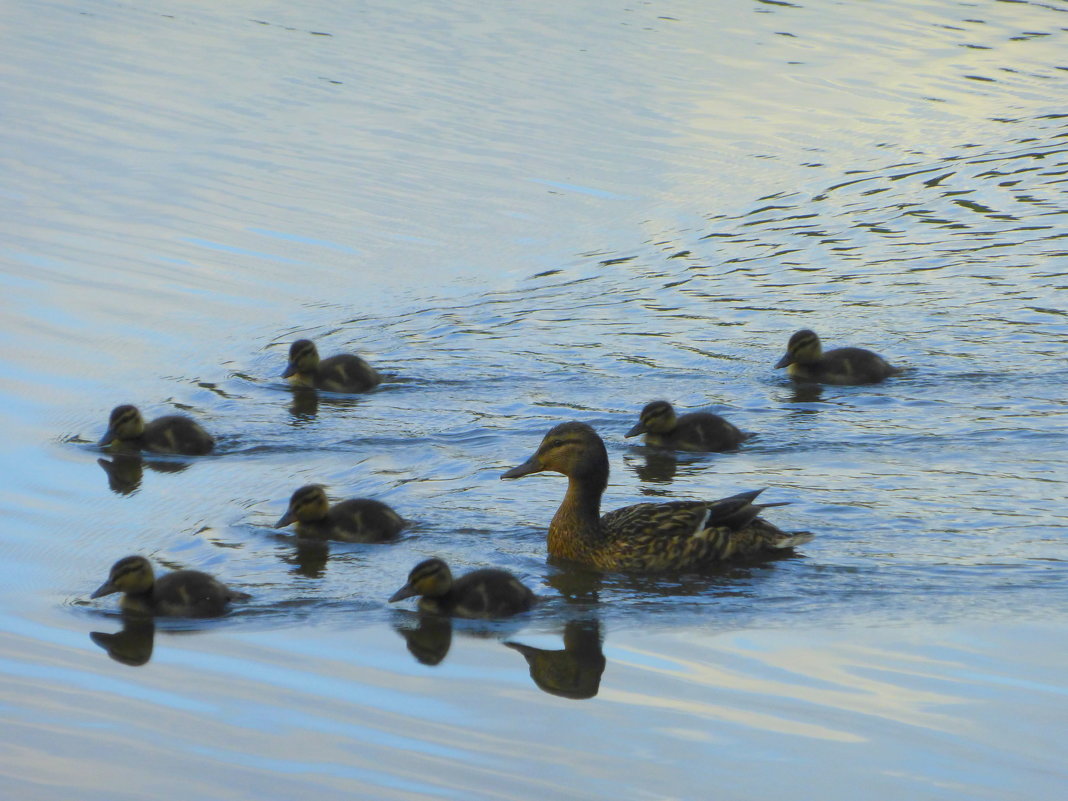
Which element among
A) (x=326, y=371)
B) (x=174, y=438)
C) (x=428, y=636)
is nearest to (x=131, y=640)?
(x=428, y=636)

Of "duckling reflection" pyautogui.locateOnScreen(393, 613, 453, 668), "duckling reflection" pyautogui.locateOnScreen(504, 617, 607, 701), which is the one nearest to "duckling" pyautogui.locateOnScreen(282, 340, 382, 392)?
"duckling reflection" pyautogui.locateOnScreen(393, 613, 453, 668)

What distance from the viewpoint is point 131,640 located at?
5.71 m

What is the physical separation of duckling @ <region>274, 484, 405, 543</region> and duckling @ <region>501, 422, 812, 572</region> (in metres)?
0.55

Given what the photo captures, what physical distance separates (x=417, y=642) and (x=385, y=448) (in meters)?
2.42

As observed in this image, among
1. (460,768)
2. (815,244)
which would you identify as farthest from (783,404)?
(460,768)

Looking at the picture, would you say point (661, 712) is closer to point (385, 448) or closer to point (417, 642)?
point (417, 642)

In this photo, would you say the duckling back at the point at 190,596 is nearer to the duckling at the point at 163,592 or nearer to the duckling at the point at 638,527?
the duckling at the point at 163,592

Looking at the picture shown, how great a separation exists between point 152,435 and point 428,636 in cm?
257

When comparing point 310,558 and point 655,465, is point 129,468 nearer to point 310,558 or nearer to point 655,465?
point 310,558

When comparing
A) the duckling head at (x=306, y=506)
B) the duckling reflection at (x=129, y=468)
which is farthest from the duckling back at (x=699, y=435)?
the duckling reflection at (x=129, y=468)

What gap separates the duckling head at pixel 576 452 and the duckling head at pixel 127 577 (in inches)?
61.0

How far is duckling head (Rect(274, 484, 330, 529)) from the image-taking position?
679 centimetres

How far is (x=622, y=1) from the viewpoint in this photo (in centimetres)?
1941

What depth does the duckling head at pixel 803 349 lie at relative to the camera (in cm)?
911
